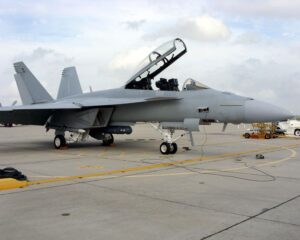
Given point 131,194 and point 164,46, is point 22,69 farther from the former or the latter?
point 131,194

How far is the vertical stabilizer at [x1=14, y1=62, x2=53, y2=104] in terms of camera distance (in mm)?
17500

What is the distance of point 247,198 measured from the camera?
18.4 feet

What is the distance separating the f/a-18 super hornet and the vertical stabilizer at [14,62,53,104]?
272 cm

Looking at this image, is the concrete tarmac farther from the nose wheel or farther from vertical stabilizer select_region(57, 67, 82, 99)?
vertical stabilizer select_region(57, 67, 82, 99)

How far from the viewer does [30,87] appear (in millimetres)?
17500

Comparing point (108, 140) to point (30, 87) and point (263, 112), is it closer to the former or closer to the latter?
point (30, 87)

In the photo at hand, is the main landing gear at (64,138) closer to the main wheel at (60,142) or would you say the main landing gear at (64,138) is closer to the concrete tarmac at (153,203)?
the main wheel at (60,142)

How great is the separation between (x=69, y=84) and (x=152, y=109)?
8.15 metres

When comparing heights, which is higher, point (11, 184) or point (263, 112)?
point (263, 112)

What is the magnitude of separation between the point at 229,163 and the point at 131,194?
15.6 ft

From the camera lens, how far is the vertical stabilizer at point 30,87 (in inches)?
689

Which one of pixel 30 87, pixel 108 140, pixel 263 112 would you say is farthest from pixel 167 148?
pixel 30 87

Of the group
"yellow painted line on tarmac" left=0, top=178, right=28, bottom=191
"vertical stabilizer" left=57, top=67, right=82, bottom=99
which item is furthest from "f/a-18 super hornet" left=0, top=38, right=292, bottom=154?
"yellow painted line on tarmac" left=0, top=178, right=28, bottom=191

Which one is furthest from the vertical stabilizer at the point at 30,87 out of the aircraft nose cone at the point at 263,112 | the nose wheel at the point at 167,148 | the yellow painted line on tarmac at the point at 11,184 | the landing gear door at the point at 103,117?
the yellow painted line on tarmac at the point at 11,184
